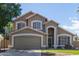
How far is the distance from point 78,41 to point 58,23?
34 centimetres

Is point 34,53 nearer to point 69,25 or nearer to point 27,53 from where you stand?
point 27,53

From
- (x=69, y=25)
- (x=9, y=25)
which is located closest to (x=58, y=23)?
(x=69, y=25)

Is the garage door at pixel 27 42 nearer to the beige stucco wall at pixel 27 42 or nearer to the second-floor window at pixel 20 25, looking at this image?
the beige stucco wall at pixel 27 42

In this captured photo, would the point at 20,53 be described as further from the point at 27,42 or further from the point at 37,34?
the point at 37,34

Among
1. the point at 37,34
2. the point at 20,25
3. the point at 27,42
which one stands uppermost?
the point at 20,25

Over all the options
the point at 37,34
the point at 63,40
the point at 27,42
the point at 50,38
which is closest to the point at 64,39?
the point at 63,40

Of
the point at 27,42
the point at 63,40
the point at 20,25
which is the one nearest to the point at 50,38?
the point at 63,40

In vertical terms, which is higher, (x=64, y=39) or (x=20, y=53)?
(x=64, y=39)

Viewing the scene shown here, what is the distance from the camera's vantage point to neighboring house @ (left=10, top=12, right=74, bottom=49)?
22.6ft

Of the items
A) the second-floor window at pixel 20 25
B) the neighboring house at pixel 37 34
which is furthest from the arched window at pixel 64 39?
the second-floor window at pixel 20 25

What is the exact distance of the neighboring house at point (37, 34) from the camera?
689 cm

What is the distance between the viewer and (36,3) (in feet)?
22.5

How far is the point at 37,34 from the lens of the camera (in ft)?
22.7

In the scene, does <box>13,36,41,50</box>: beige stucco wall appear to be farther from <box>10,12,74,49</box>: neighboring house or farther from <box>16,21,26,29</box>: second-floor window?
<box>16,21,26,29</box>: second-floor window
